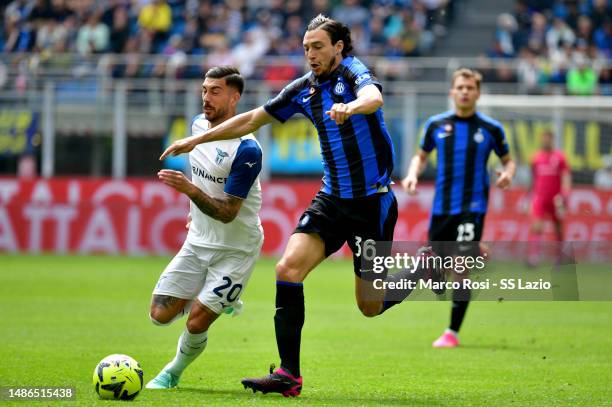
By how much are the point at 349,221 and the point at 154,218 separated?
14.5m

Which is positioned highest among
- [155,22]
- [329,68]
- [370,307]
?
[155,22]

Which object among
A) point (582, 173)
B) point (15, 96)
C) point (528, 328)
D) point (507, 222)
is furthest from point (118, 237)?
point (528, 328)

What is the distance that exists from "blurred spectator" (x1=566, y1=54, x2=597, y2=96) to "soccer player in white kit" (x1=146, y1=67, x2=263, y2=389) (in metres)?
16.3

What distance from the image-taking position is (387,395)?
26.1 ft

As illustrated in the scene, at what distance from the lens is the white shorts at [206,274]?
8.24m

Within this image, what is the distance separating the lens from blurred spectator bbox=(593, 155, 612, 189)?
21953mm

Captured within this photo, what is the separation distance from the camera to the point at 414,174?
11.1 m

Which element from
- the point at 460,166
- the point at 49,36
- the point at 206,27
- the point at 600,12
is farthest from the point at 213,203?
the point at 600,12

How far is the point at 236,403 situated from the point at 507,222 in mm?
14973

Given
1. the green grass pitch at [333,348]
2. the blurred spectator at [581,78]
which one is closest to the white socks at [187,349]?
the green grass pitch at [333,348]

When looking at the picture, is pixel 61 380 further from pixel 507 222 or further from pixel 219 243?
pixel 507 222

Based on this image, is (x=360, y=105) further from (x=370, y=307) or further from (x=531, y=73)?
(x=531, y=73)

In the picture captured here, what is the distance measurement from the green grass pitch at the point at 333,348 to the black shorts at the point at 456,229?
107 cm

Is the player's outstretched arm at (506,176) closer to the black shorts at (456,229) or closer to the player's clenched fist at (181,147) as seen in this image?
the black shorts at (456,229)
